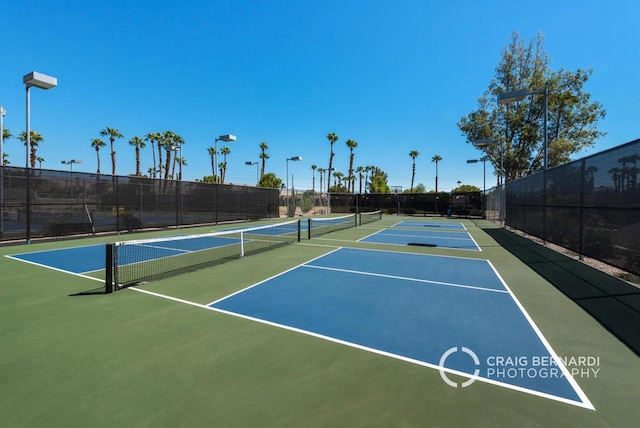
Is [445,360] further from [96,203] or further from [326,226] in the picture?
[96,203]

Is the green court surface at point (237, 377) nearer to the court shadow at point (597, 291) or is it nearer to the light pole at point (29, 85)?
the court shadow at point (597, 291)

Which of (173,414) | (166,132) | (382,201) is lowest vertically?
(173,414)

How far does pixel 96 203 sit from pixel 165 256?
822cm

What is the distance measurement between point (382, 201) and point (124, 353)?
115ft

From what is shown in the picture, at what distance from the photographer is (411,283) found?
6.32m

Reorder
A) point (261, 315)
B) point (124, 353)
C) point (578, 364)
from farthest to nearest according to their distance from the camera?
1. point (261, 315)
2. point (124, 353)
3. point (578, 364)

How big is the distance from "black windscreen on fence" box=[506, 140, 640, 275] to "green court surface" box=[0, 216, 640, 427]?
2193 mm

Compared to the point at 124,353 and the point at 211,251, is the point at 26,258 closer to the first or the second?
the point at 211,251

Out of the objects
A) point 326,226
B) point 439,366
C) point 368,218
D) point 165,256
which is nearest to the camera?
point 439,366

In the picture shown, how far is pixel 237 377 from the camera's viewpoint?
2.97m

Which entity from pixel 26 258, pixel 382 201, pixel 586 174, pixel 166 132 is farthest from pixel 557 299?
pixel 166 132

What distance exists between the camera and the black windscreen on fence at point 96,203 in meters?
11.6

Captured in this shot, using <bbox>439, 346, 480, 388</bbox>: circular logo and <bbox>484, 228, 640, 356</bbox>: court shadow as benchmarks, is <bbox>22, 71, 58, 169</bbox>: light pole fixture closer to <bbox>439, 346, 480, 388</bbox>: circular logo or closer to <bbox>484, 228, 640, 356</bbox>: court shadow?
<bbox>439, 346, 480, 388</bbox>: circular logo

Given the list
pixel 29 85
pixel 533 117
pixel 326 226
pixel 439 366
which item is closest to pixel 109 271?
pixel 439 366
